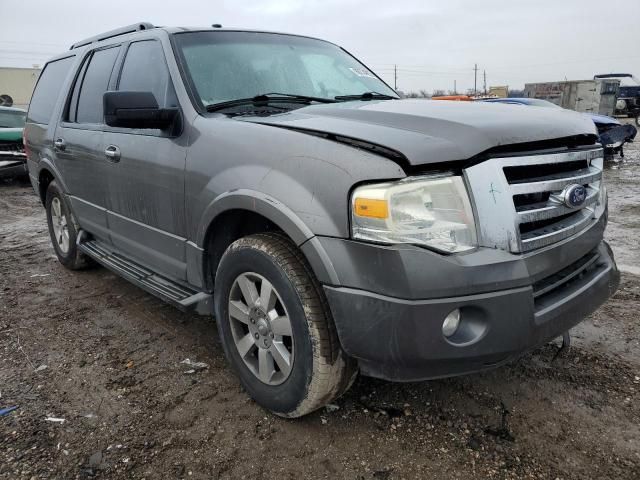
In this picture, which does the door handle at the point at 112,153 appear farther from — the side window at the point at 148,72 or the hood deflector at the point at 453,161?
the hood deflector at the point at 453,161

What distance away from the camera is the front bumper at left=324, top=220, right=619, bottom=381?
1794mm

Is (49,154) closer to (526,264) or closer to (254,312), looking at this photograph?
(254,312)

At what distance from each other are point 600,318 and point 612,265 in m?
1.18

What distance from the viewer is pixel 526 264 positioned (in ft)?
6.14

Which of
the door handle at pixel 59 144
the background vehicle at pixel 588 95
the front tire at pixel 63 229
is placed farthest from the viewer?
the background vehicle at pixel 588 95

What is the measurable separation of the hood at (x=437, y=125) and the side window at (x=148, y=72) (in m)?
0.72

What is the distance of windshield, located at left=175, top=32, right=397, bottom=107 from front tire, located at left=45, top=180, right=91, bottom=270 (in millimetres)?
2122

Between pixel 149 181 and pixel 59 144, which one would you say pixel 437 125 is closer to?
pixel 149 181

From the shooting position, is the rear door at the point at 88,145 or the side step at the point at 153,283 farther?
the rear door at the point at 88,145

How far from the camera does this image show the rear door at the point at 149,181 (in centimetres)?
279

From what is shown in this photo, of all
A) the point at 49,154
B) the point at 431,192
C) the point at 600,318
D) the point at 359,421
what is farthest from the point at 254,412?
the point at 49,154

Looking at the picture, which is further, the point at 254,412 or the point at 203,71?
the point at 203,71

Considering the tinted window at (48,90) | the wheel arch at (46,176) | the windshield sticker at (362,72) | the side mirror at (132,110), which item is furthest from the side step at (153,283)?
the windshield sticker at (362,72)

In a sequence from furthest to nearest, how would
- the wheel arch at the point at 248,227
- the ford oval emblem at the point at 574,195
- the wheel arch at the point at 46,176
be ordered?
the wheel arch at the point at 46,176, the ford oval emblem at the point at 574,195, the wheel arch at the point at 248,227
